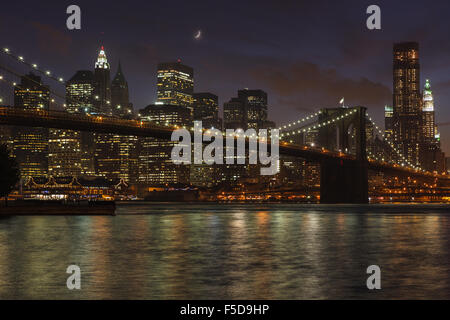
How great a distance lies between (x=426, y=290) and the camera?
1548 cm

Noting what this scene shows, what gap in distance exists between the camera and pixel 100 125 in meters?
77.3

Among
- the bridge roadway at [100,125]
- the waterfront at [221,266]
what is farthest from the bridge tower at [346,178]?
the waterfront at [221,266]

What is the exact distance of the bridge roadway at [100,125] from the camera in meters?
69.6

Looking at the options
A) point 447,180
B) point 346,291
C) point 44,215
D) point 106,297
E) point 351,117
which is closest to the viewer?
point 106,297

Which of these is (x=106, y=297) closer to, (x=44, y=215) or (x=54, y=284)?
(x=54, y=284)

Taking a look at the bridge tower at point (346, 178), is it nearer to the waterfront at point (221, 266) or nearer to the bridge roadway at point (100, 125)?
the bridge roadway at point (100, 125)

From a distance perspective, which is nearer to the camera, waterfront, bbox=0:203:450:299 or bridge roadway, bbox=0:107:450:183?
waterfront, bbox=0:203:450:299

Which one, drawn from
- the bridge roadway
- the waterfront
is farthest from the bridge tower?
the waterfront

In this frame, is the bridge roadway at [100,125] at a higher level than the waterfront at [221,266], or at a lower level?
higher

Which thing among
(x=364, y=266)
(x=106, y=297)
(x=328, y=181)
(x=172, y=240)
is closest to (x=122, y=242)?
(x=172, y=240)

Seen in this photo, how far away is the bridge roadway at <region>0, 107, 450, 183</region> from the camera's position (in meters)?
69.6

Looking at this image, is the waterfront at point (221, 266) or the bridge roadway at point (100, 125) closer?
the waterfront at point (221, 266)

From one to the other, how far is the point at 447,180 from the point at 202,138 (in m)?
68.2

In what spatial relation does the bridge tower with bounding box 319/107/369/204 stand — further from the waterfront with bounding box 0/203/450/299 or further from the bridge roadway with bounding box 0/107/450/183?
the waterfront with bounding box 0/203/450/299
